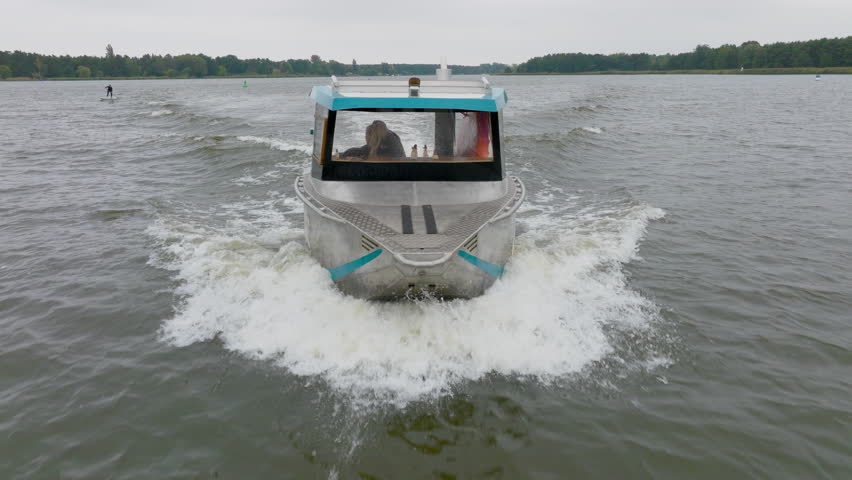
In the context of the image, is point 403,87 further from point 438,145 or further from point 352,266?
point 352,266

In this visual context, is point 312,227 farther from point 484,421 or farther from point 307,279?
point 484,421

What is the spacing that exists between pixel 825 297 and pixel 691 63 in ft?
533

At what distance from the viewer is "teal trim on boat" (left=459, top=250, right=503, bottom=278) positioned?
6.26m

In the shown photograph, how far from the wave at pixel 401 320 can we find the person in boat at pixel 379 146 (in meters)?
1.88

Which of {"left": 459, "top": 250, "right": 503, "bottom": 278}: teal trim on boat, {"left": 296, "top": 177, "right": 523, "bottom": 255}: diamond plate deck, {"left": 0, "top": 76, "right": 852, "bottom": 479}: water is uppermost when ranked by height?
{"left": 296, "top": 177, "right": 523, "bottom": 255}: diamond plate deck

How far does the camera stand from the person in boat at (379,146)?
7684 millimetres

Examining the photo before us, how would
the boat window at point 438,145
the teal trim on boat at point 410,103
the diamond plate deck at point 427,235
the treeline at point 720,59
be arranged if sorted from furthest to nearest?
the treeline at point 720,59, the boat window at point 438,145, the teal trim on boat at point 410,103, the diamond plate deck at point 427,235

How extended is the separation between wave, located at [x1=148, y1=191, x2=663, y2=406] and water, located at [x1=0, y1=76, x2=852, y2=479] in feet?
0.10

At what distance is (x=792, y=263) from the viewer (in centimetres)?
911

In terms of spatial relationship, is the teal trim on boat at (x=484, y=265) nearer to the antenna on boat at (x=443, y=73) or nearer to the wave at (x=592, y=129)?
the antenna on boat at (x=443, y=73)

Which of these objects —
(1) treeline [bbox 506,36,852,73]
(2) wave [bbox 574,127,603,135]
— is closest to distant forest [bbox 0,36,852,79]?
(1) treeline [bbox 506,36,852,73]

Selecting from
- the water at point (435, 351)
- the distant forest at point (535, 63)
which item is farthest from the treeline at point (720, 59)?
the water at point (435, 351)

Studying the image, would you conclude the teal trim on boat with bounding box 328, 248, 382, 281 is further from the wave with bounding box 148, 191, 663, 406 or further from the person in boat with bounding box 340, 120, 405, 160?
the person in boat with bounding box 340, 120, 405, 160

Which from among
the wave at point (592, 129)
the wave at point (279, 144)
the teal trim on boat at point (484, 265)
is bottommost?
the teal trim on boat at point (484, 265)
